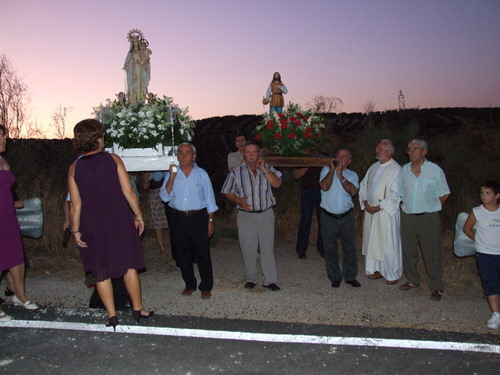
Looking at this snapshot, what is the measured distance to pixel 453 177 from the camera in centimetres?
1570

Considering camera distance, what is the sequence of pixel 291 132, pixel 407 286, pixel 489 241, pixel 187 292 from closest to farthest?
pixel 489 241
pixel 187 292
pixel 407 286
pixel 291 132

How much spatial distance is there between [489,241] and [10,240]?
A: 512 centimetres

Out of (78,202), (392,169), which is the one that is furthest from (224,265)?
(78,202)

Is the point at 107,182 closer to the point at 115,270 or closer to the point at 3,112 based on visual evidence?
the point at 115,270

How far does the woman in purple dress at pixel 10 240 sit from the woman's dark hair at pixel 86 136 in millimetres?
1294

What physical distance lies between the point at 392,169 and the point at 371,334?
2578mm

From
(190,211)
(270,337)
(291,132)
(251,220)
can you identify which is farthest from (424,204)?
Result: (190,211)

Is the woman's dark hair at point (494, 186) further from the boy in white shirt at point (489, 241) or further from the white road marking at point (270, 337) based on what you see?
the white road marking at point (270, 337)

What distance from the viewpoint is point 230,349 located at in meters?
4.59

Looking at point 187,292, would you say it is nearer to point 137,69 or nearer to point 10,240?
point 10,240

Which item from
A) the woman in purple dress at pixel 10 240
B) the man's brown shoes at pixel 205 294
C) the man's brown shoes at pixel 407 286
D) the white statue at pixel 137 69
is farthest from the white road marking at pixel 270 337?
the white statue at pixel 137 69

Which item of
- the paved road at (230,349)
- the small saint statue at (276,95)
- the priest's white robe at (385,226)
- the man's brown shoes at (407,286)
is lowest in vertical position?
the paved road at (230,349)

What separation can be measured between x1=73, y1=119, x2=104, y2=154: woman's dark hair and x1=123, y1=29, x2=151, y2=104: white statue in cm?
306

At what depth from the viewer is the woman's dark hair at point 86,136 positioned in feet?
15.9
